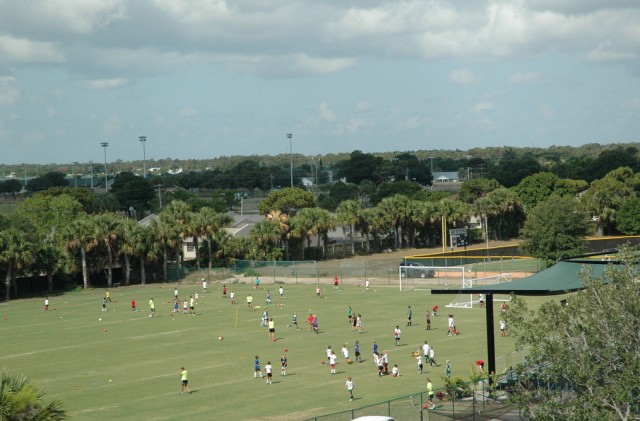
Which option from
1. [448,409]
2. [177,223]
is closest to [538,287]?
[448,409]

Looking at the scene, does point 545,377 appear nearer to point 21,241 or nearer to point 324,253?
point 21,241

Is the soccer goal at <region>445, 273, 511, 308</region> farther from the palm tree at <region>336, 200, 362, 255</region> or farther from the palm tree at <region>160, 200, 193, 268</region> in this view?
the palm tree at <region>336, 200, 362, 255</region>

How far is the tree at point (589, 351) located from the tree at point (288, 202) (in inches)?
3667

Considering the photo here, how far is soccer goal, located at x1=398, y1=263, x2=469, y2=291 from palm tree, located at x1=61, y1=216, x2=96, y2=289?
2663 centimetres

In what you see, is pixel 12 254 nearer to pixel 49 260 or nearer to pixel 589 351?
pixel 49 260

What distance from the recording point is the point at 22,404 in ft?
61.0

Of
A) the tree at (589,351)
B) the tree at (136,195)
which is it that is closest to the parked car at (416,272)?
the tree at (589,351)

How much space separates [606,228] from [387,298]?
48.2m

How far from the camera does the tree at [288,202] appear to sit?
384 ft

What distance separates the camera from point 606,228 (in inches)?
4205

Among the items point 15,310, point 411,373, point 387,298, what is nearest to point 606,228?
point 387,298

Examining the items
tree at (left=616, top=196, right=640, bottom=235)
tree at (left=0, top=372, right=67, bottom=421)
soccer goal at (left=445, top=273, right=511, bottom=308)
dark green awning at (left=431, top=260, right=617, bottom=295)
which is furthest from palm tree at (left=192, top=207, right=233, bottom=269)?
tree at (left=0, top=372, right=67, bottom=421)

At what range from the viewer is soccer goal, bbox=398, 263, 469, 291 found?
→ 72.7 m

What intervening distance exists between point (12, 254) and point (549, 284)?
52700 millimetres
